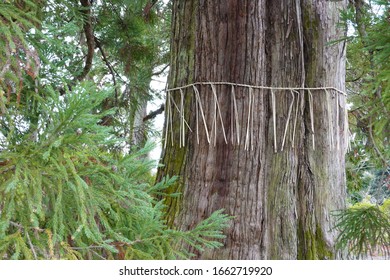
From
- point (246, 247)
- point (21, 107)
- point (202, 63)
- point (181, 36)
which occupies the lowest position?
point (246, 247)

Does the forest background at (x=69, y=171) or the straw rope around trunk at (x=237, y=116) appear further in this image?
the straw rope around trunk at (x=237, y=116)

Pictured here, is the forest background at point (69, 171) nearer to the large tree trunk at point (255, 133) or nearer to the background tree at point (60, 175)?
the background tree at point (60, 175)

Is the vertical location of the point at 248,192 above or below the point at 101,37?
below

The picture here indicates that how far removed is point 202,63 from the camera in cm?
173

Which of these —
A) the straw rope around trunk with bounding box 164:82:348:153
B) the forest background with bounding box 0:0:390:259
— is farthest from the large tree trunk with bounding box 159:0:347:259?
the forest background with bounding box 0:0:390:259

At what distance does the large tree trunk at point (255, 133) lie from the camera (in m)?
1.65

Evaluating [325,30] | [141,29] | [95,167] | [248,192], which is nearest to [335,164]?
[248,192]

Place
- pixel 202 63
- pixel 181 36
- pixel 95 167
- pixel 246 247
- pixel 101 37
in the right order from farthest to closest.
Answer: pixel 101 37 → pixel 181 36 → pixel 202 63 → pixel 246 247 → pixel 95 167

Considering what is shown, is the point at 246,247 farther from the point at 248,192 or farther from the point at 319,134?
the point at 319,134

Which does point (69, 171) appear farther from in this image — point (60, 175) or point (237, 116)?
point (237, 116)

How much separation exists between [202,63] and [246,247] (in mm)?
735

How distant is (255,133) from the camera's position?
168cm

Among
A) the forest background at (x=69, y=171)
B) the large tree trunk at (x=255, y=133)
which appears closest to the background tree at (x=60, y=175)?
the forest background at (x=69, y=171)

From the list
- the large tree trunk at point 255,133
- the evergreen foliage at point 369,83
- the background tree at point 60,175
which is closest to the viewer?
the background tree at point 60,175
